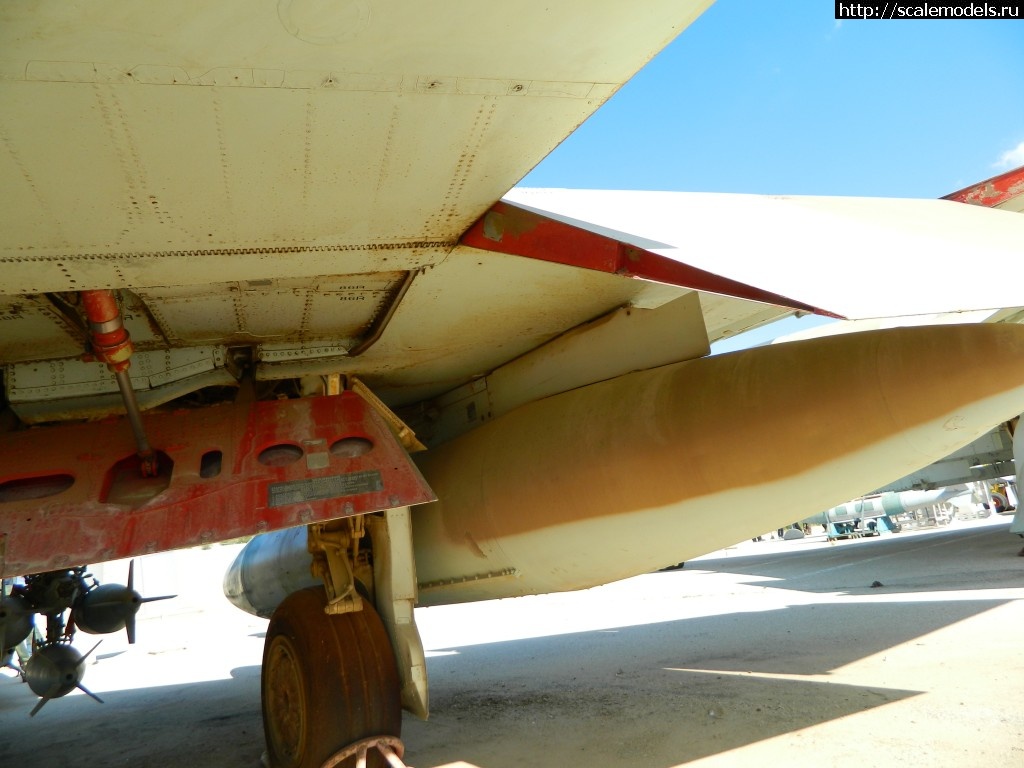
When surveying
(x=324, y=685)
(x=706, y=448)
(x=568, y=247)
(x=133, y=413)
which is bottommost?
(x=324, y=685)

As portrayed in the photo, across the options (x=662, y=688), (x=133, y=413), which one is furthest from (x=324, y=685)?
(x=662, y=688)

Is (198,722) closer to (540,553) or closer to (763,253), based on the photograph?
(540,553)

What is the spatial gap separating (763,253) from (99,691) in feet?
27.8

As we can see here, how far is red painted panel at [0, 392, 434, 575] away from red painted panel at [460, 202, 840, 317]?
4.11 ft

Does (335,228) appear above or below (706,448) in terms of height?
above

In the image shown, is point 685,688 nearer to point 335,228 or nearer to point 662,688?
point 662,688

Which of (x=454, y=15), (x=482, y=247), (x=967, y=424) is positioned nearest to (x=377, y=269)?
(x=482, y=247)

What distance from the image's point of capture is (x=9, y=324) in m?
3.02

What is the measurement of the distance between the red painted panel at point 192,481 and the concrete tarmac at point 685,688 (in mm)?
1545

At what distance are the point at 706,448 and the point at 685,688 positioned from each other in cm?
219

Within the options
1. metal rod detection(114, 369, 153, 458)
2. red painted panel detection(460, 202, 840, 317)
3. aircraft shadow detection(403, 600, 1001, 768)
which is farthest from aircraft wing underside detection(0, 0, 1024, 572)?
aircraft shadow detection(403, 600, 1001, 768)

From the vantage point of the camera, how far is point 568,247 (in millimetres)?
2570

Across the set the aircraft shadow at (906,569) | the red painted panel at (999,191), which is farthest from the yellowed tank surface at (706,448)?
the aircraft shadow at (906,569)

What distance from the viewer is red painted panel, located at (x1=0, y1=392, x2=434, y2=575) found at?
2947mm
